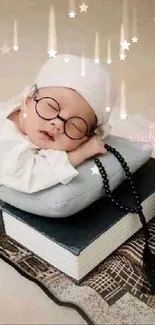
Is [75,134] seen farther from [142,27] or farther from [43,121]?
[142,27]

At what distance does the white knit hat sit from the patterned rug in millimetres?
161

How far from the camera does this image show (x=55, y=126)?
1.57 ft

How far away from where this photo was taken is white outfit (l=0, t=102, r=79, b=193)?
467mm

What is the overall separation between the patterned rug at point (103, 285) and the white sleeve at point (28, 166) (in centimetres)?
→ 8

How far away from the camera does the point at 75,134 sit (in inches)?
19.4

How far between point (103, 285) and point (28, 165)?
0.49 ft

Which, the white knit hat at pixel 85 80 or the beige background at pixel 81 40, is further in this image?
the beige background at pixel 81 40

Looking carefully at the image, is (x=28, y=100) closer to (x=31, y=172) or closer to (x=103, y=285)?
(x=31, y=172)

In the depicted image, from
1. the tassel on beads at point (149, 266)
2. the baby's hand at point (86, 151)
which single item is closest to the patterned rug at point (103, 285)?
the tassel on beads at point (149, 266)

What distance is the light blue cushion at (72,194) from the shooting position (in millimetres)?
465

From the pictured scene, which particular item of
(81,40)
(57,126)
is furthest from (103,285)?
(81,40)

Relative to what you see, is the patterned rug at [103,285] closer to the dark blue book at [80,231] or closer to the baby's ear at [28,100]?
the dark blue book at [80,231]

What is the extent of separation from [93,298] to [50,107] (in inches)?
8.0

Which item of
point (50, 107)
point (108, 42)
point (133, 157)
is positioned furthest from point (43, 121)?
point (108, 42)
